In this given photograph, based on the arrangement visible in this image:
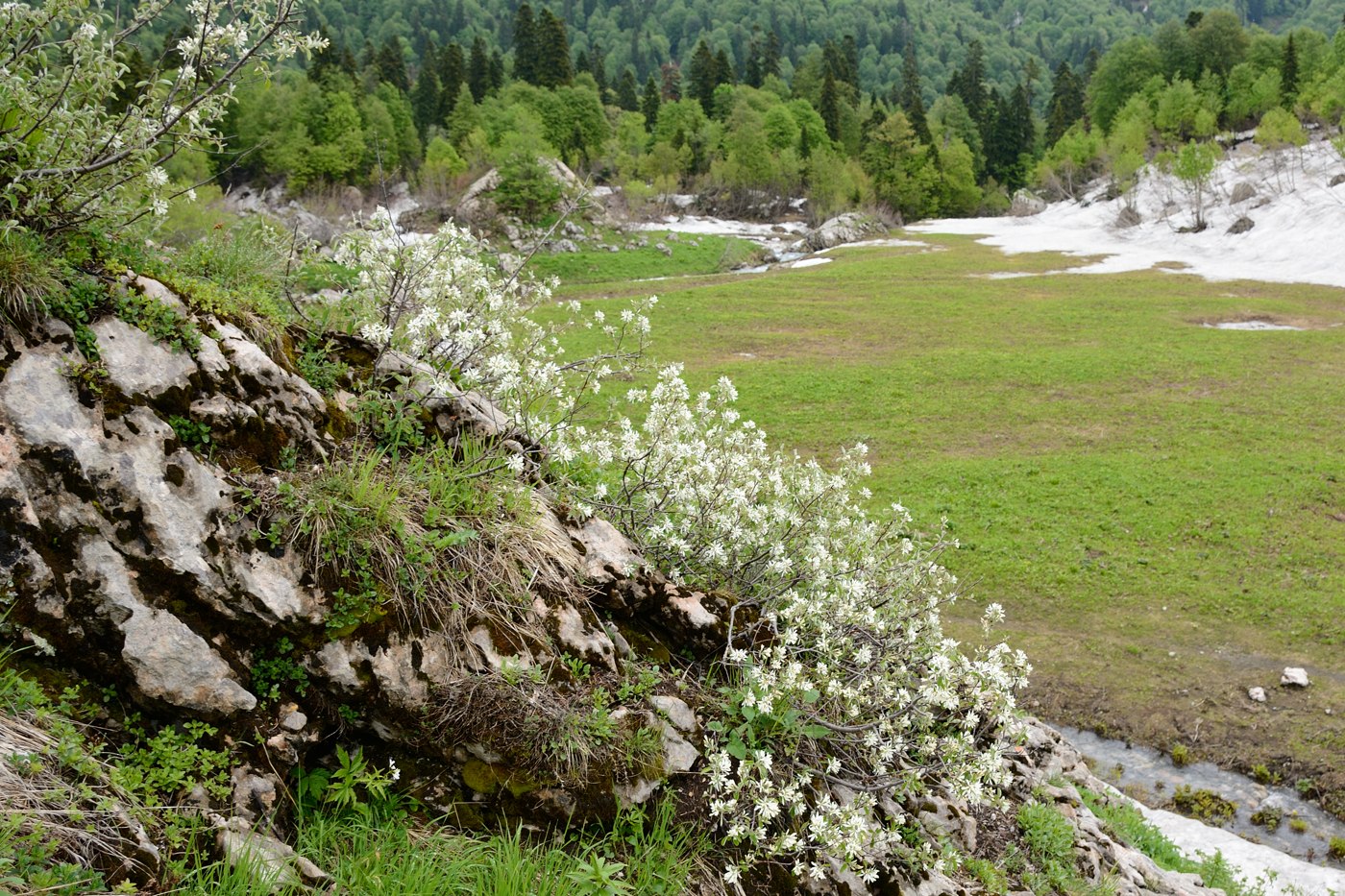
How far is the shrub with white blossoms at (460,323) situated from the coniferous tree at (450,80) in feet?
336

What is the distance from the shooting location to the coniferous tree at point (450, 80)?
324ft

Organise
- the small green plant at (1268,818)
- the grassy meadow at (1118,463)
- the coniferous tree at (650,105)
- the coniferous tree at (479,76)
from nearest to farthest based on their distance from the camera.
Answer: the small green plant at (1268,818) < the grassy meadow at (1118,463) < the coniferous tree at (479,76) < the coniferous tree at (650,105)

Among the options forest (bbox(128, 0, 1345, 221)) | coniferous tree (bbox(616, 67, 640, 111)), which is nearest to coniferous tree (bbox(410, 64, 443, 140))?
forest (bbox(128, 0, 1345, 221))

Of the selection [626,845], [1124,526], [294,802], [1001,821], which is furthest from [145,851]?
[1124,526]

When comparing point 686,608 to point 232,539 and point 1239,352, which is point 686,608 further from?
point 1239,352

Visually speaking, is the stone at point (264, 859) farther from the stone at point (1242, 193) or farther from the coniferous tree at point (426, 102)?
the coniferous tree at point (426, 102)

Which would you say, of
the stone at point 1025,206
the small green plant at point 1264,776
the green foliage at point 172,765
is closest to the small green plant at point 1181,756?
the small green plant at point 1264,776

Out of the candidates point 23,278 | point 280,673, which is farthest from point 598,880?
point 23,278

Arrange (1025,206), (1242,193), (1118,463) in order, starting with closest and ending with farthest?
(1118,463) → (1242,193) → (1025,206)

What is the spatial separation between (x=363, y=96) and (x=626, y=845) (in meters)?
97.0

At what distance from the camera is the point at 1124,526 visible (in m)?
16.5

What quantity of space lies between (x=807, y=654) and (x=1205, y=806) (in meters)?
8.05

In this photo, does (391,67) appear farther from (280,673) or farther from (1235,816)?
(280,673)

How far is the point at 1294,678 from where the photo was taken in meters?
11.7
